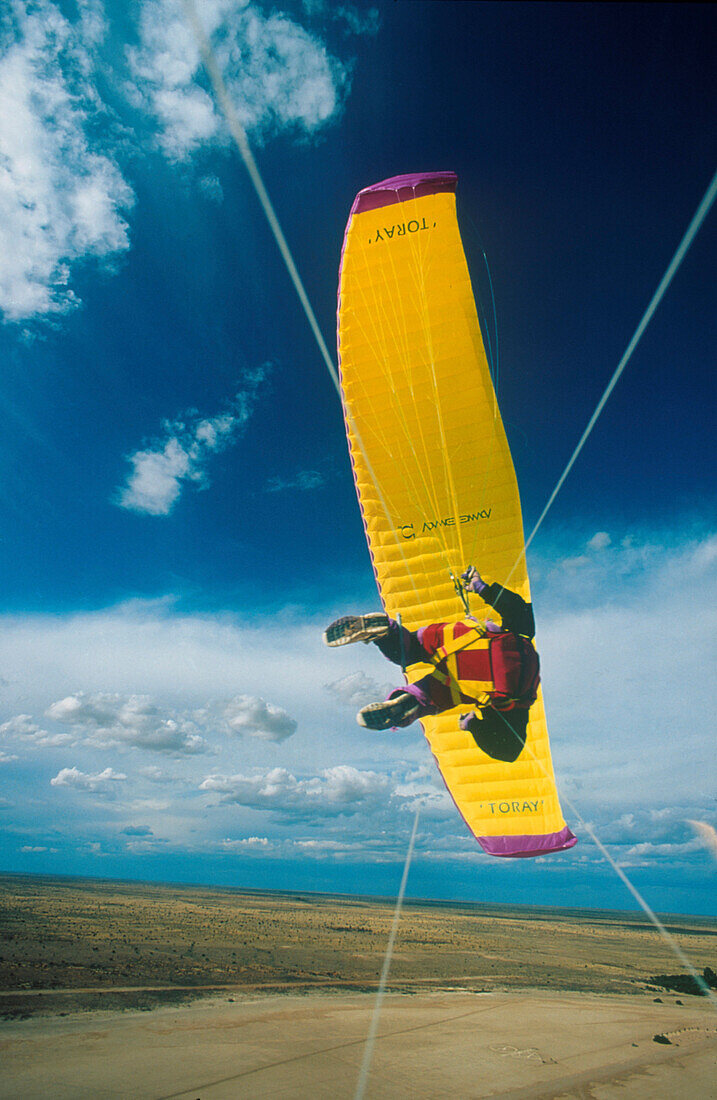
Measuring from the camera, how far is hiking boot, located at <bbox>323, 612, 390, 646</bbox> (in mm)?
7359

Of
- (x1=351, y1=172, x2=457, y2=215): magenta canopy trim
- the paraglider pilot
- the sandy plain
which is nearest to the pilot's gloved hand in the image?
the paraglider pilot

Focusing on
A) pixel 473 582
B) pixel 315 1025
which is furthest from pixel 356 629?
pixel 315 1025

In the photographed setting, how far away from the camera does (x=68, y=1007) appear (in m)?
16.8

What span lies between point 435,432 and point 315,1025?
17370 mm

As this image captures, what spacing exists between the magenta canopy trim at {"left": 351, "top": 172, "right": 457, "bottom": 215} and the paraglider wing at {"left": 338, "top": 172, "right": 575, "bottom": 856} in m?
0.02

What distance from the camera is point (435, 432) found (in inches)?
346

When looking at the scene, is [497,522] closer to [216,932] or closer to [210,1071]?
[210,1071]

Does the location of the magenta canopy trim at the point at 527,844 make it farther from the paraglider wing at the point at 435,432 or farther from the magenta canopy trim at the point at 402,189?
the magenta canopy trim at the point at 402,189

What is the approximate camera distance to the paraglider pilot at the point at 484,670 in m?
7.93

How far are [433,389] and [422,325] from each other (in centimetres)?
101

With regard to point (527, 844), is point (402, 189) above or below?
above

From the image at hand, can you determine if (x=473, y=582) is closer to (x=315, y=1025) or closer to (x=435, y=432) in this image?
(x=435, y=432)

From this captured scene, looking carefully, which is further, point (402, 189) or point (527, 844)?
point (402, 189)

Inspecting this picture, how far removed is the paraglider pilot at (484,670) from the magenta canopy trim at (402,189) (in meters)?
5.72
